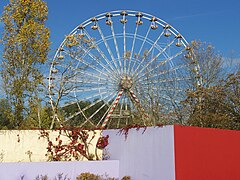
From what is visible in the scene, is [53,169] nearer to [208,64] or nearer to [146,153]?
[146,153]

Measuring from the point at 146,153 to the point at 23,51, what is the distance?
8.75 meters

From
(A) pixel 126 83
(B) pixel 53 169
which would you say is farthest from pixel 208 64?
(B) pixel 53 169

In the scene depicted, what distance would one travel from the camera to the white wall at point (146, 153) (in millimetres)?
7840

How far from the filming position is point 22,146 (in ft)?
33.5

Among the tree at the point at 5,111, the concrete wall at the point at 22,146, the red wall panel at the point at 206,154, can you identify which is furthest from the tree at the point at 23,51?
the red wall panel at the point at 206,154

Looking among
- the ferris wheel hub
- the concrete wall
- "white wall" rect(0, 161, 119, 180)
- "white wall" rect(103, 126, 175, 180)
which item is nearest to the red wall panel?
"white wall" rect(103, 126, 175, 180)

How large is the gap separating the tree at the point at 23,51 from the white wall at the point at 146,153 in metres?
6.68

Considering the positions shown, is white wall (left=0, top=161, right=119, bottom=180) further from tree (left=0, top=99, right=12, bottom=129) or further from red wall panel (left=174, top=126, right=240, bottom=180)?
tree (left=0, top=99, right=12, bottom=129)

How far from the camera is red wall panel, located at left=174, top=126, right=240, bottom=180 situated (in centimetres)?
785

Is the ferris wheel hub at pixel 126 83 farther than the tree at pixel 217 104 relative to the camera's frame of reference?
Yes

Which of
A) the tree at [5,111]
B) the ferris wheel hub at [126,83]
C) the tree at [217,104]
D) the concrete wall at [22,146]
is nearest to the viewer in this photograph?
the concrete wall at [22,146]

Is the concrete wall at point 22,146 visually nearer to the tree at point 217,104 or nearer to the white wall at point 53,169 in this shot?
the white wall at point 53,169

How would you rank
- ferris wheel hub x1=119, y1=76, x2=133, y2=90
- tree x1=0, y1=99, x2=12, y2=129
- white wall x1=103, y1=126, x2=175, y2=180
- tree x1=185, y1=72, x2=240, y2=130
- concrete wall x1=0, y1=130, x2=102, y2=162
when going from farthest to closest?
ferris wheel hub x1=119, y1=76, x2=133, y2=90 → tree x1=0, y1=99, x2=12, y2=129 → tree x1=185, y1=72, x2=240, y2=130 → concrete wall x1=0, y1=130, x2=102, y2=162 → white wall x1=103, y1=126, x2=175, y2=180

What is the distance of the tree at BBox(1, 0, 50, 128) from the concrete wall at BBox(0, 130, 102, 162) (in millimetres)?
4746
